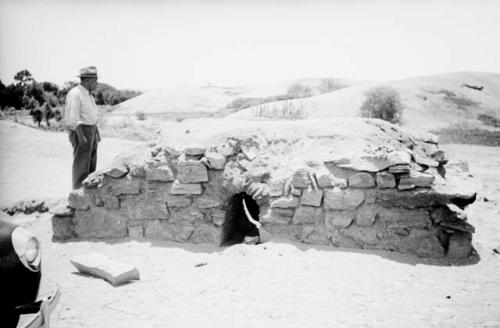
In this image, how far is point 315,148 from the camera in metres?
4.93

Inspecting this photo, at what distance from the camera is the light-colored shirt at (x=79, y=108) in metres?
5.27

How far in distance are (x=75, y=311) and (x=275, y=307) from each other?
5.63 feet

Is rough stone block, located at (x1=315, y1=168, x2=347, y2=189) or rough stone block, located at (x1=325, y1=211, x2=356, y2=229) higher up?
rough stone block, located at (x1=315, y1=168, x2=347, y2=189)

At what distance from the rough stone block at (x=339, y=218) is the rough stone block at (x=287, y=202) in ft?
1.30

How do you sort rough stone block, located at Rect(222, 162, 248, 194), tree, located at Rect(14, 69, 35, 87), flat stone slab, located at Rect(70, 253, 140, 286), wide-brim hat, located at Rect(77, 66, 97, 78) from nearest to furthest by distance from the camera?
flat stone slab, located at Rect(70, 253, 140, 286) → rough stone block, located at Rect(222, 162, 248, 194) → wide-brim hat, located at Rect(77, 66, 97, 78) → tree, located at Rect(14, 69, 35, 87)

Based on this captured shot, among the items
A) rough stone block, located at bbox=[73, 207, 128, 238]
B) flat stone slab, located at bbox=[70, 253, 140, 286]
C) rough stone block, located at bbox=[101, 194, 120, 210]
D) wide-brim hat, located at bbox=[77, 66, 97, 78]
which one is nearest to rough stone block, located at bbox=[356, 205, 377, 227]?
flat stone slab, located at bbox=[70, 253, 140, 286]

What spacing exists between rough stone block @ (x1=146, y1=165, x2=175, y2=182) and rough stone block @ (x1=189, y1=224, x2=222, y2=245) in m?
0.77

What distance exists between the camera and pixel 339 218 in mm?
4449

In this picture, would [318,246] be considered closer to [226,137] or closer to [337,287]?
[337,287]

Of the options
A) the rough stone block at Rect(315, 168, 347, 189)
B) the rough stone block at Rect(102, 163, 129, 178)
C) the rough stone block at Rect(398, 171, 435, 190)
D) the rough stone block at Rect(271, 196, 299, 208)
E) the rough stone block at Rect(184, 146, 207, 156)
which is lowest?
the rough stone block at Rect(271, 196, 299, 208)

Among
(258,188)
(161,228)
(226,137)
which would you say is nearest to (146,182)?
(161,228)

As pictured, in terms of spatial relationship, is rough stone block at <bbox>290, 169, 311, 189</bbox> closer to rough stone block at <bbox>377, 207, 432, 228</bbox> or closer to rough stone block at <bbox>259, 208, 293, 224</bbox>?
rough stone block at <bbox>259, 208, 293, 224</bbox>

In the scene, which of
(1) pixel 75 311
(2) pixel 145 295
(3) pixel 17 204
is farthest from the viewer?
(3) pixel 17 204

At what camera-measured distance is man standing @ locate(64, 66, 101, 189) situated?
5285 millimetres
